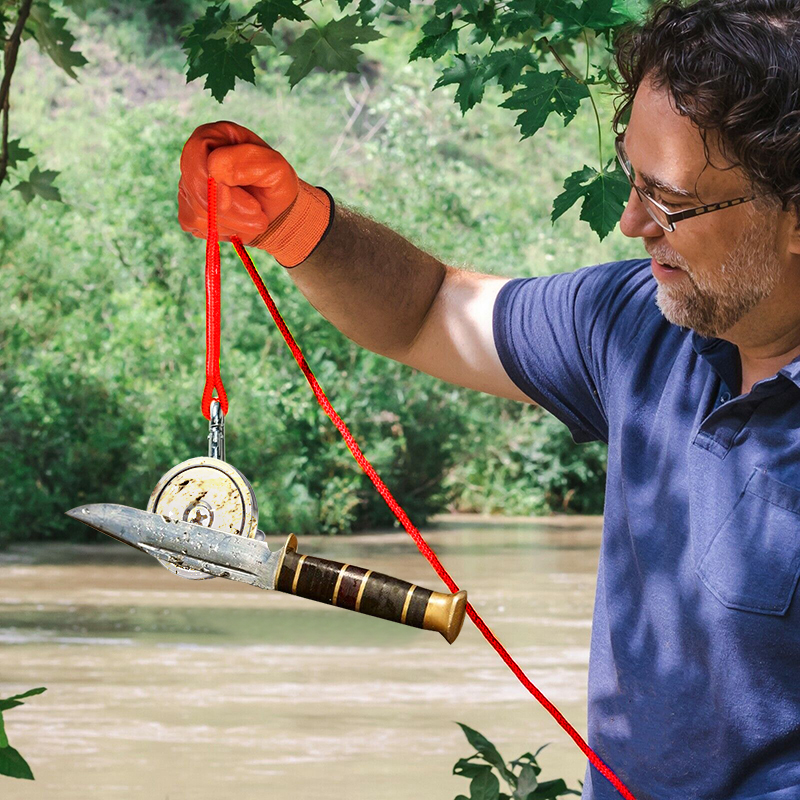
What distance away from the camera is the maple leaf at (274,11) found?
2227 millimetres

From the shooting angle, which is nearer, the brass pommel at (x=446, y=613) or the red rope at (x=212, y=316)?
the brass pommel at (x=446, y=613)

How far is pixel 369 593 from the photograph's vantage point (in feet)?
4.47

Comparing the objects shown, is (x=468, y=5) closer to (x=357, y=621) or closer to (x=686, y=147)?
(x=686, y=147)

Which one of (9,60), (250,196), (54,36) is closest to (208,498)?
(250,196)

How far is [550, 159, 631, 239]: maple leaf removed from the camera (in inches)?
88.6

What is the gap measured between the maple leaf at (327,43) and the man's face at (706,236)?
954mm

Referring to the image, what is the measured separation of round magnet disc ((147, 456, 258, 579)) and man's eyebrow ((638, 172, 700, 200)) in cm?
61

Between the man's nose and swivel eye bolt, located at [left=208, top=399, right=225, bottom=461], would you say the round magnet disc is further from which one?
the man's nose

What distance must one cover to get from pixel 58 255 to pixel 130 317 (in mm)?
1354

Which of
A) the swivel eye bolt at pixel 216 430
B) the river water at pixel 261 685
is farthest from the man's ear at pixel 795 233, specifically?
the river water at pixel 261 685

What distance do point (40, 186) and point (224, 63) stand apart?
0.98 meters

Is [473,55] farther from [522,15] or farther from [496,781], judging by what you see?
[496,781]

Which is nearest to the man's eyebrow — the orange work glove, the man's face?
the man's face

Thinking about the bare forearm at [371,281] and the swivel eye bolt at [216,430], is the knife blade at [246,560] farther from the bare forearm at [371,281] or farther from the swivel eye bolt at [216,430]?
the bare forearm at [371,281]
